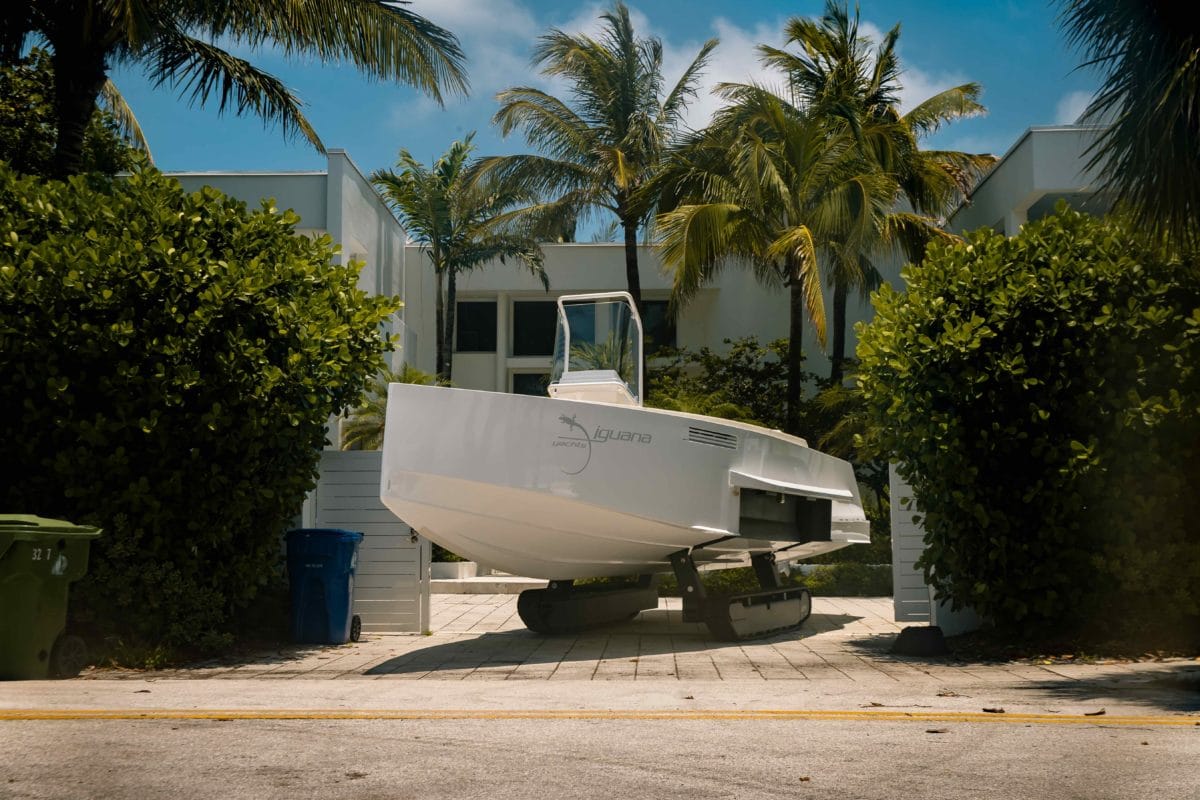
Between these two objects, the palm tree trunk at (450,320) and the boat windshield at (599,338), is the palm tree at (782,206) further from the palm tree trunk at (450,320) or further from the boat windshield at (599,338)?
the palm tree trunk at (450,320)

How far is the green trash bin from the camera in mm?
8406

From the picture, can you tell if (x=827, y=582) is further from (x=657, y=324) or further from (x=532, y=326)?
(x=532, y=326)

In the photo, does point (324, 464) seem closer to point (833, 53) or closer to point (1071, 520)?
point (1071, 520)

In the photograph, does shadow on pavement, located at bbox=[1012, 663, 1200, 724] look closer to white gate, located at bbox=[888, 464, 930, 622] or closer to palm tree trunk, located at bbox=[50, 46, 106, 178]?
white gate, located at bbox=[888, 464, 930, 622]

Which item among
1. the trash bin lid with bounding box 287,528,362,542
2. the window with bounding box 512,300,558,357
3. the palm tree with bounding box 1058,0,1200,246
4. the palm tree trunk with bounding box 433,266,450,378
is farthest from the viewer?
the window with bounding box 512,300,558,357

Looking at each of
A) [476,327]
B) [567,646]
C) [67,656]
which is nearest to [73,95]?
[67,656]

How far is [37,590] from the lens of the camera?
28.0 ft

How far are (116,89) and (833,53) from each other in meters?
13.8

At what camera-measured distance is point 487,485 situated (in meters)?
9.68

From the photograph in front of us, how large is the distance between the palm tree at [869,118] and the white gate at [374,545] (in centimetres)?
1231

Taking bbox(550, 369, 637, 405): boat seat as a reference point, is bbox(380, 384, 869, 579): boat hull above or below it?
below

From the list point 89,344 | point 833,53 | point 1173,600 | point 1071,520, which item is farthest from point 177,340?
point 833,53

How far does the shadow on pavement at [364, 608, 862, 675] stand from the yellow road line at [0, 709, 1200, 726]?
264cm

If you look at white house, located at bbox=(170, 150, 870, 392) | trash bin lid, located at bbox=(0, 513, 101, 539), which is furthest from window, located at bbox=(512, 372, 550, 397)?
trash bin lid, located at bbox=(0, 513, 101, 539)
